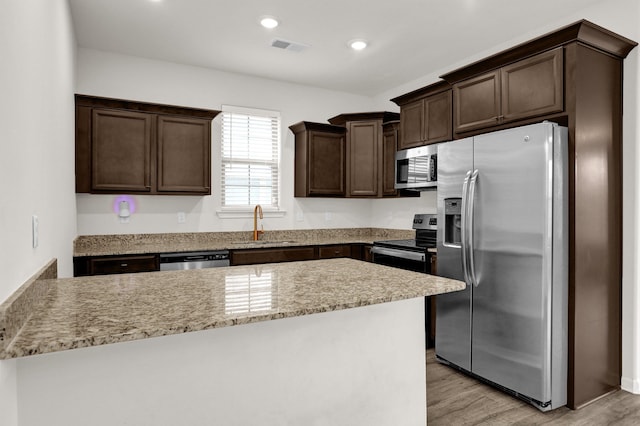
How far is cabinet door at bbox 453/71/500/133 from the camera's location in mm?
2973

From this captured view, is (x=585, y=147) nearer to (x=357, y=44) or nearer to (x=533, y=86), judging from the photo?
(x=533, y=86)

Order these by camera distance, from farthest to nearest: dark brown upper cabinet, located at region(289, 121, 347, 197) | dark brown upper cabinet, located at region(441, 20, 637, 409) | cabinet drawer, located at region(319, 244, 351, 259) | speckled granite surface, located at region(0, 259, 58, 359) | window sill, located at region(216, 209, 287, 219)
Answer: dark brown upper cabinet, located at region(289, 121, 347, 197) → window sill, located at region(216, 209, 287, 219) → cabinet drawer, located at region(319, 244, 351, 259) → dark brown upper cabinet, located at region(441, 20, 637, 409) → speckled granite surface, located at region(0, 259, 58, 359)

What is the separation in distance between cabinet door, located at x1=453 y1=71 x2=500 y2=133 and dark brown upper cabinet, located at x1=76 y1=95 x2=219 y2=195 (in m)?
2.35

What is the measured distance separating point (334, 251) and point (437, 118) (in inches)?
69.8

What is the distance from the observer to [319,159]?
4.71 m

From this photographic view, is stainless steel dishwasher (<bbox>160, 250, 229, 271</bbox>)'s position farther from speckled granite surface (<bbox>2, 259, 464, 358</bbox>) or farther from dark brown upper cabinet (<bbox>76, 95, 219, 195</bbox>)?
speckled granite surface (<bbox>2, 259, 464, 358</bbox>)

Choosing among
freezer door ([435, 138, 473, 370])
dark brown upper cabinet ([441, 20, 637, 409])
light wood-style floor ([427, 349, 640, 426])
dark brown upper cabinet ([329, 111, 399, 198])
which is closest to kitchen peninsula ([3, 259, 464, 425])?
light wood-style floor ([427, 349, 640, 426])

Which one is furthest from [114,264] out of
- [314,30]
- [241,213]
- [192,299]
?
[314,30]

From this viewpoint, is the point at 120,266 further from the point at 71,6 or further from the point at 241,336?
the point at 241,336

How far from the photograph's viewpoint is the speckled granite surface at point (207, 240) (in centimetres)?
365

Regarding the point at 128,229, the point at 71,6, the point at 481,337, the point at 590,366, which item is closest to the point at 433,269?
the point at 481,337

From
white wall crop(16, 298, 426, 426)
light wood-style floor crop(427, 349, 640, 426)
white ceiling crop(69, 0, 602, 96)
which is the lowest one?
light wood-style floor crop(427, 349, 640, 426)

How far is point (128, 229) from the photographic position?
4035 millimetres

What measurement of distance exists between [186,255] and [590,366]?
326 centimetres
